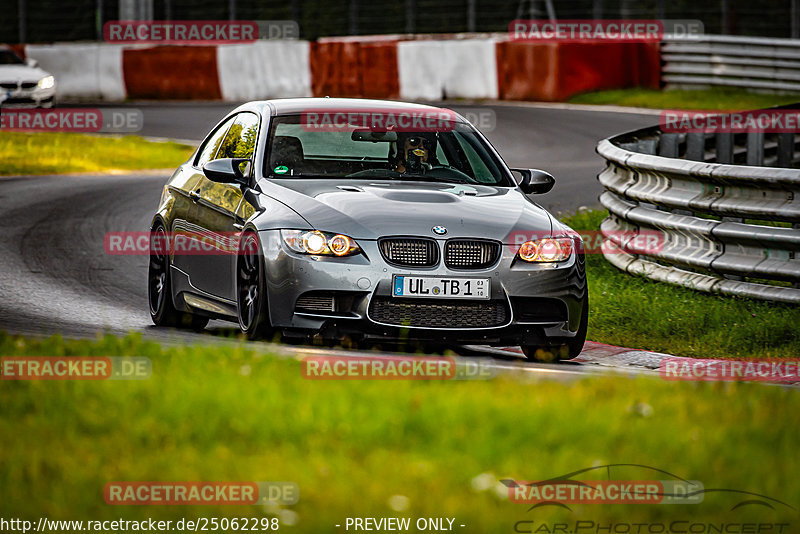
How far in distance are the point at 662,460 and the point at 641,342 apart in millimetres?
4813

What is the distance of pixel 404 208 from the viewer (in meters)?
8.06

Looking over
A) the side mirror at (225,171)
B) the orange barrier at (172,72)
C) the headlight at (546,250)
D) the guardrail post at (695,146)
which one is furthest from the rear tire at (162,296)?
the orange barrier at (172,72)

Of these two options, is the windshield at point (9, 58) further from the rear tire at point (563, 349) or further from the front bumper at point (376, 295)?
the front bumper at point (376, 295)

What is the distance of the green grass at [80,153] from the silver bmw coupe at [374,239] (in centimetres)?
1119

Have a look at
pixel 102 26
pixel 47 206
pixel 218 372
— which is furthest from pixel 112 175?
pixel 102 26

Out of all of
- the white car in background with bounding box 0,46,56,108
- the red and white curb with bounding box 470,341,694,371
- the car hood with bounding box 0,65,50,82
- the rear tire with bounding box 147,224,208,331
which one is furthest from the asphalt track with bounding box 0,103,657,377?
the car hood with bounding box 0,65,50,82

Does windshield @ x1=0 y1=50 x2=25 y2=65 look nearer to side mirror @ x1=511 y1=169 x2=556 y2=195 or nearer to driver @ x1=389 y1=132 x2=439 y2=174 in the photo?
driver @ x1=389 y1=132 x2=439 y2=174

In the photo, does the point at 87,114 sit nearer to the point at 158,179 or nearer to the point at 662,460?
the point at 158,179

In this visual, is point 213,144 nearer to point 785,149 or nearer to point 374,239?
point 374,239

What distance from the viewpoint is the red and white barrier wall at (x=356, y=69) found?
28297 mm

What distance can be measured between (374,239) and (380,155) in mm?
1459

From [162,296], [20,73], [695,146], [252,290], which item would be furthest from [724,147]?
[20,73]

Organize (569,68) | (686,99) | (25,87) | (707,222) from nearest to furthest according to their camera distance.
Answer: (707,222) < (686,99) < (569,68) < (25,87)

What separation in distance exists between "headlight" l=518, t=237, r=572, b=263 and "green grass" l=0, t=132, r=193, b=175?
12.7m
